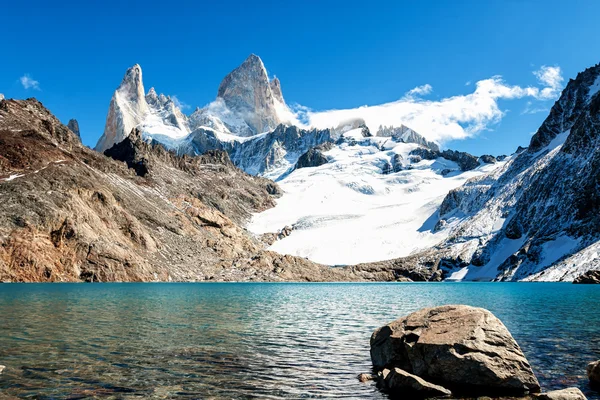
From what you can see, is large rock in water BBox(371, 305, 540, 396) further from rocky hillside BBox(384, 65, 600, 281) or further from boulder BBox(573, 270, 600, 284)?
rocky hillside BBox(384, 65, 600, 281)

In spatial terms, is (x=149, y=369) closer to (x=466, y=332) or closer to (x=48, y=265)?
(x=466, y=332)

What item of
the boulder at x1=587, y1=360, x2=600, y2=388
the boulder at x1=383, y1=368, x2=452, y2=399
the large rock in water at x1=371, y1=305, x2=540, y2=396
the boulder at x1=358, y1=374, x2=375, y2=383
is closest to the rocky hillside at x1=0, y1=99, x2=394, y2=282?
the boulder at x1=358, y1=374, x2=375, y2=383

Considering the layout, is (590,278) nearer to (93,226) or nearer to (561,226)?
(561,226)

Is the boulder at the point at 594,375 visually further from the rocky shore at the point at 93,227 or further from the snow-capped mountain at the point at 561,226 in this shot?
the snow-capped mountain at the point at 561,226

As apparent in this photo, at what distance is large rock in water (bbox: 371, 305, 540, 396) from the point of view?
17.2 metres

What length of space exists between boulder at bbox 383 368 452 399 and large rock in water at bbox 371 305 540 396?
2.59ft

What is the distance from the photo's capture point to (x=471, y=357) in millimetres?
17281

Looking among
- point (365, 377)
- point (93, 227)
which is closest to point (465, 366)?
point (365, 377)

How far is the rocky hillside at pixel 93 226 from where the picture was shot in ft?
357

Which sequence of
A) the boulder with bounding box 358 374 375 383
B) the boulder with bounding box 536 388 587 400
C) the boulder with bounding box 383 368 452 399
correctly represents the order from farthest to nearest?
the boulder with bounding box 358 374 375 383
the boulder with bounding box 383 368 452 399
the boulder with bounding box 536 388 587 400

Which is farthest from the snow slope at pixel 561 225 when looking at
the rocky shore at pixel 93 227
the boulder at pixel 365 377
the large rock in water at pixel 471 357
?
the boulder at pixel 365 377

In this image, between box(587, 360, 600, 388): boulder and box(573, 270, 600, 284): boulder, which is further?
box(573, 270, 600, 284): boulder

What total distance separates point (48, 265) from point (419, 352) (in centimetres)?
10681

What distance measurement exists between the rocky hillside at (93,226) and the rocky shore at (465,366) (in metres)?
104
